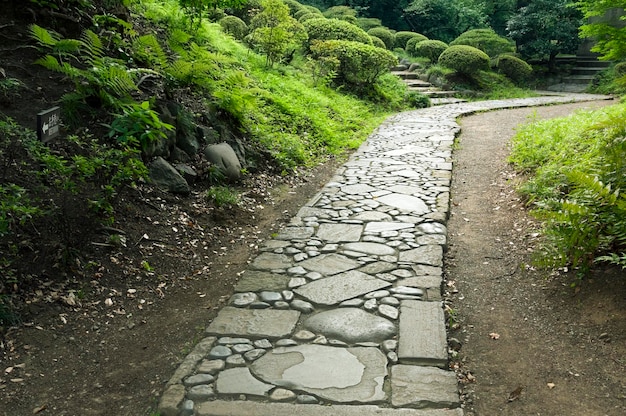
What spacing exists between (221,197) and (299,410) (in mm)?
3556

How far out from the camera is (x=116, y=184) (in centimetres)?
496

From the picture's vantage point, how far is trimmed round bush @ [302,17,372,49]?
15.8 m

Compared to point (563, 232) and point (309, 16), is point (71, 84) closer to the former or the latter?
Result: point (563, 232)

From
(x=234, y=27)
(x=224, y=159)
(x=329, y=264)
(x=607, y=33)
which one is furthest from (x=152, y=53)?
(x=234, y=27)

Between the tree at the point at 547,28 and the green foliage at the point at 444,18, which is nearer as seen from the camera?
the tree at the point at 547,28

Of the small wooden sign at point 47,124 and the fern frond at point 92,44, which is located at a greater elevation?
the fern frond at point 92,44

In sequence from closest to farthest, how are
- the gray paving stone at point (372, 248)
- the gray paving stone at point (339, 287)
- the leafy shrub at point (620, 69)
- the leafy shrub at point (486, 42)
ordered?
the gray paving stone at point (339, 287) → the gray paving stone at point (372, 248) → the leafy shrub at point (620, 69) → the leafy shrub at point (486, 42)

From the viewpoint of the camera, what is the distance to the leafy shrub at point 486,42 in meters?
20.7

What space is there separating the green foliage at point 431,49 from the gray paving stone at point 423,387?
18115 millimetres

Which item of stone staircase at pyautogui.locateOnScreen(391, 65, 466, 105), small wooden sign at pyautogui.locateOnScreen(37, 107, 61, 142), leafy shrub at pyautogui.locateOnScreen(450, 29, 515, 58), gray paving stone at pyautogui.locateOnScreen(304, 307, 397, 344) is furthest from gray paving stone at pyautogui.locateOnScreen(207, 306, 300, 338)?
leafy shrub at pyautogui.locateOnScreen(450, 29, 515, 58)

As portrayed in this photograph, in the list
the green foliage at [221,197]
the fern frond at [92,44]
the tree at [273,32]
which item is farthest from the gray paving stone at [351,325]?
the tree at [273,32]

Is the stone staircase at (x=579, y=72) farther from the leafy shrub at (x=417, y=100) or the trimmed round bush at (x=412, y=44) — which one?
the leafy shrub at (x=417, y=100)

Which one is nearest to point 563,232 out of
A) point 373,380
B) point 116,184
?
point 373,380

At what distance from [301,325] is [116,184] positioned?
2328mm
